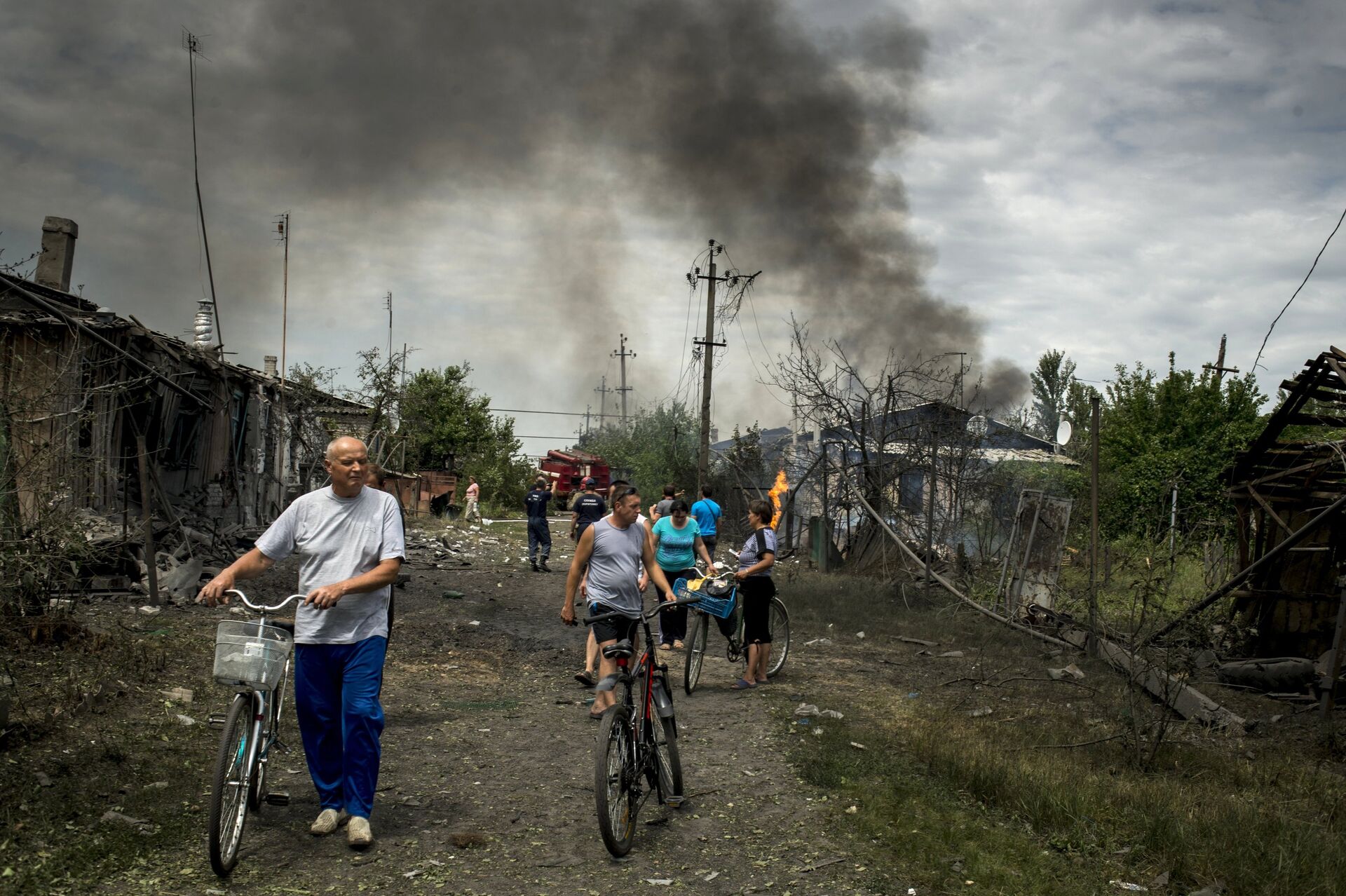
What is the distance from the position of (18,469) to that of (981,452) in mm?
14749

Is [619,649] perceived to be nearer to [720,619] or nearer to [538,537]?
[720,619]

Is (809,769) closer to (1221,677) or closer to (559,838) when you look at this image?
(559,838)

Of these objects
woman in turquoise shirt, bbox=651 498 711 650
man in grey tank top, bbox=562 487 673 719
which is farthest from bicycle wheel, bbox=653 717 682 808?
woman in turquoise shirt, bbox=651 498 711 650

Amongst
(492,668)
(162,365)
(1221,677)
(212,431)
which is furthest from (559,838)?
(212,431)

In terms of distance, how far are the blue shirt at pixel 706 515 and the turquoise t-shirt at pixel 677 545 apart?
13.0 ft

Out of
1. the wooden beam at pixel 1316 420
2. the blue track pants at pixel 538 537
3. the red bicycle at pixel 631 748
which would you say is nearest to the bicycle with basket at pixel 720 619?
the red bicycle at pixel 631 748

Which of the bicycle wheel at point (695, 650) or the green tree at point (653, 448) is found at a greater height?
the green tree at point (653, 448)

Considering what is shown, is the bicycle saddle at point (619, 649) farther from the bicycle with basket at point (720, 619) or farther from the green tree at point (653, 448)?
the green tree at point (653, 448)

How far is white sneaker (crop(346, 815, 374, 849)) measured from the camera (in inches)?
197

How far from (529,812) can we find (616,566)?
6.36 ft

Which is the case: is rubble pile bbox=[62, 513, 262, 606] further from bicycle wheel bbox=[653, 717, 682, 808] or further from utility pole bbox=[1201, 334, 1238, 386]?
utility pole bbox=[1201, 334, 1238, 386]

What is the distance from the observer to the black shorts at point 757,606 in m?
9.84

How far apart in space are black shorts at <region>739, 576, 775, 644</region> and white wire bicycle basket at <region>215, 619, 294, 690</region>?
5.68 metres

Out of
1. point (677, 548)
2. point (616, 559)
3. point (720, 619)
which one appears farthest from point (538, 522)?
point (616, 559)
